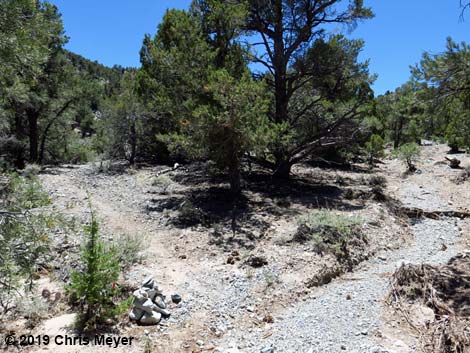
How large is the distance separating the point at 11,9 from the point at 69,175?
31.3 ft

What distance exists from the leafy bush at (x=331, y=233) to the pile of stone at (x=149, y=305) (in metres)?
2.86

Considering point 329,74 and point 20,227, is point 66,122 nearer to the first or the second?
point 329,74

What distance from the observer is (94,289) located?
13.3 ft

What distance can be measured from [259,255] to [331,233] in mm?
1553

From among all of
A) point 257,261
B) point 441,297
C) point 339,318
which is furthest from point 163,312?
point 441,297

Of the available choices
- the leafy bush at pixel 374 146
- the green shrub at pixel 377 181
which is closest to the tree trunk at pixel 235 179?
the green shrub at pixel 377 181

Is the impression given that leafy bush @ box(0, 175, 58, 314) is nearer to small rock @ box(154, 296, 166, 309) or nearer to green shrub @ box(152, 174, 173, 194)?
small rock @ box(154, 296, 166, 309)

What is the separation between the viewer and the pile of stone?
14.2 ft

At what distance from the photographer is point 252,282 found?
5.36 metres

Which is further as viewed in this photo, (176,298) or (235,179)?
(235,179)

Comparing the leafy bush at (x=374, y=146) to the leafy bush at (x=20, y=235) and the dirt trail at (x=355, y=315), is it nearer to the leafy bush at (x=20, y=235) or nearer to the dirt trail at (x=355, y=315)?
the dirt trail at (x=355, y=315)

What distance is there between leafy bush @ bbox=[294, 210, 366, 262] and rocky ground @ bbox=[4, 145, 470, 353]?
211mm

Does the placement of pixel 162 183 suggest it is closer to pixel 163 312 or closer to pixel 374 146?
pixel 163 312

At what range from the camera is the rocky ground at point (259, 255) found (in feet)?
13.5
